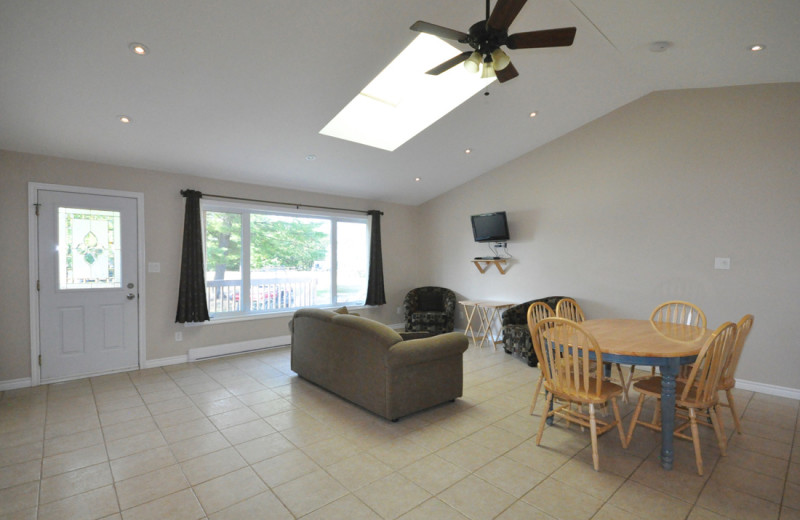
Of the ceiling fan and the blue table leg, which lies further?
the blue table leg

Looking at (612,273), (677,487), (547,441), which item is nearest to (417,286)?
(612,273)

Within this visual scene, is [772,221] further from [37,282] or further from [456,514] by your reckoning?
[37,282]

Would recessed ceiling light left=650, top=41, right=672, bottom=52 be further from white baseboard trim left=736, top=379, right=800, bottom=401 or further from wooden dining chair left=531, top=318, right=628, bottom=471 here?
white baseboard trim left=736, top=379, right=800, bottom=401

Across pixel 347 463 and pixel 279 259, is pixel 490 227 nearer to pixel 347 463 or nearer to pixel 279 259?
pixel 279 259

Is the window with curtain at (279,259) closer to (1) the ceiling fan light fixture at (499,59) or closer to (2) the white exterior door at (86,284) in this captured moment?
(2) the white exterior door at (86,284)

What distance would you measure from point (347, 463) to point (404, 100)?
13.5ft

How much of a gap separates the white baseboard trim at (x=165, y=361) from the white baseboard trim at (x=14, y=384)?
3.33 feet

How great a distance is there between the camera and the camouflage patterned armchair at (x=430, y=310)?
6.23m

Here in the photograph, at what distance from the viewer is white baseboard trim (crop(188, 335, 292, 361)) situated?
4848 millimetres

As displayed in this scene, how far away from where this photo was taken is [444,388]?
3.32 m

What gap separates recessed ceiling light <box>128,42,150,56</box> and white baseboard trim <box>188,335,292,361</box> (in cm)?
353

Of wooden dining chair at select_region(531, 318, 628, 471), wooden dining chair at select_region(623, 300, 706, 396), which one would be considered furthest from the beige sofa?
wooden dining chair at select_region(623, 300, 706, 396)

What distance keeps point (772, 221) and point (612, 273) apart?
5.09 feet

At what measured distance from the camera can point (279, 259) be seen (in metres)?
5.74
